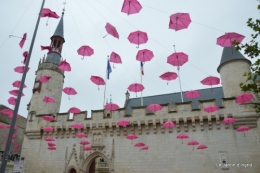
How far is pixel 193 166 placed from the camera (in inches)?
603

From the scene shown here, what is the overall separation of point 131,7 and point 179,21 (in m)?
2.40

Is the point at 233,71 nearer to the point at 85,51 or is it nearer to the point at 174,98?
the point at 174,98

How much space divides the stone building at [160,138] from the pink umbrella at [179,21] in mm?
8307

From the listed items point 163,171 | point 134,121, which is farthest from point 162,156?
point 134,121

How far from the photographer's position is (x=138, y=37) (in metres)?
11.1

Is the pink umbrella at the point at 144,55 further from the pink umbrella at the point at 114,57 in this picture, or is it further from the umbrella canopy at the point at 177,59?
the pink umbrella at the point at 114,57

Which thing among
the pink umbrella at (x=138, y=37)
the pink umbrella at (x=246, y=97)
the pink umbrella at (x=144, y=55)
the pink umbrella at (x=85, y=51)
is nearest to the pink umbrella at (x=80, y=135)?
the pink umbrella at (x=85, y=51)

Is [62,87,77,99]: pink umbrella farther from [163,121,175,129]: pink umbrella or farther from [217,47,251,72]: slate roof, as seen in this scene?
[217,47,251,72]: slate roof

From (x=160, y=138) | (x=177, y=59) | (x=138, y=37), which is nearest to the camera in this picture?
(x=138, y=37)

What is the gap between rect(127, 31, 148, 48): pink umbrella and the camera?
11016mm

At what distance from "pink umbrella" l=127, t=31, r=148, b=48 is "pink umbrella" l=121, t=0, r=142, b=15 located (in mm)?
1493

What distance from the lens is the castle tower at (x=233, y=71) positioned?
16.8m

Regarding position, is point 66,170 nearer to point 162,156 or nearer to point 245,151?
point 162,156

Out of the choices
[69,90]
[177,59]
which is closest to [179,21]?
[177,59]
